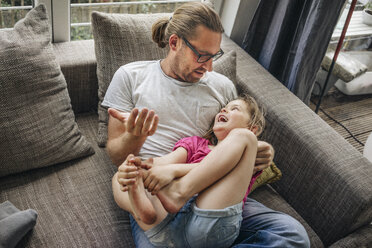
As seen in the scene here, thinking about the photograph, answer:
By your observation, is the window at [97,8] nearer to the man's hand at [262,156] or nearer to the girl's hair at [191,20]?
the girl's hair at [191,20]

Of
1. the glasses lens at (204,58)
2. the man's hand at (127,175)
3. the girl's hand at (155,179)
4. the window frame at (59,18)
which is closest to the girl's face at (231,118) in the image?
the glasses lens at (204,58)

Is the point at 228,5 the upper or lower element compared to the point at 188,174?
upper

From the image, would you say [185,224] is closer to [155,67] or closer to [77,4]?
[155,67]

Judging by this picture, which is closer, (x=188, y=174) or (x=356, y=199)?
(x=188, y=174)

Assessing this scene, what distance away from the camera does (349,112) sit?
2707mm

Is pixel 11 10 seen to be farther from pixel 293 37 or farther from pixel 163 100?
pixel 293 37

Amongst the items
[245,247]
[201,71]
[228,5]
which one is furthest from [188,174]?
[228,5]

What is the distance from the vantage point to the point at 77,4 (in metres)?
1.86

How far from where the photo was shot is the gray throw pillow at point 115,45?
1545 mm

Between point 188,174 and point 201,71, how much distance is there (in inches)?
17.4

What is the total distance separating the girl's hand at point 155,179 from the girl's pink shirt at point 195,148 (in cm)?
20

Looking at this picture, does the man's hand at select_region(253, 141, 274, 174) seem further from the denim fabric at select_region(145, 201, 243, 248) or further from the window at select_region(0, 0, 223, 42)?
the window at select_region(0, 0, 223, 42)

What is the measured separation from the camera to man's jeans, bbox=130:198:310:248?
1.20 meters

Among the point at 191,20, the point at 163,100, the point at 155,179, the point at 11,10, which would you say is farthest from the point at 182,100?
the point at 11,10
